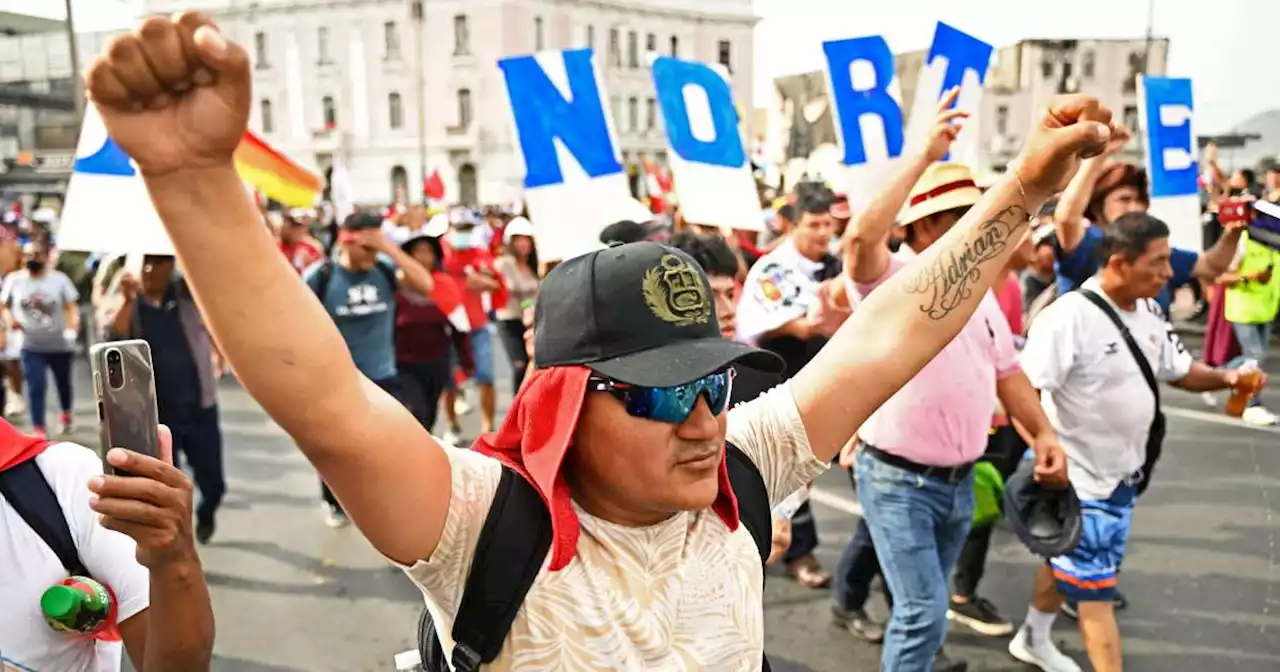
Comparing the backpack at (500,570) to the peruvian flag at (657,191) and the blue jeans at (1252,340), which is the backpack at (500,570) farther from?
the peruvian flag at (657,191)

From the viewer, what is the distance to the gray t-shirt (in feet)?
24.7

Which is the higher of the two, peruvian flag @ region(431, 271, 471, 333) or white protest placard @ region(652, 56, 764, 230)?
white protest placard @ region(652, 56, 764, 230)

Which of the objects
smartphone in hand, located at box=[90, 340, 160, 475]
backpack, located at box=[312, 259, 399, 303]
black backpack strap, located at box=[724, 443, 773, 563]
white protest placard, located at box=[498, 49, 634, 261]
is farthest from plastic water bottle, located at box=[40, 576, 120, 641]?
backpack, located at box=[312, 259, 399, 303]

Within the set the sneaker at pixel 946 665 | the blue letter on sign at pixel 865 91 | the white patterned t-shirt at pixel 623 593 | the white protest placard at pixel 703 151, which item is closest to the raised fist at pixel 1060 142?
the white patterned t-shirt at pixel 623 593

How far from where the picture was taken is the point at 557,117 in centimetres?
538

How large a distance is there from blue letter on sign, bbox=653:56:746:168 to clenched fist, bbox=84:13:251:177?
5253 millimetres

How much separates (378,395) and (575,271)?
38cm

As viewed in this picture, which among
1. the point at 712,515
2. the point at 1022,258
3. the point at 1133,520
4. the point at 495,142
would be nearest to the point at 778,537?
the point at 712,515

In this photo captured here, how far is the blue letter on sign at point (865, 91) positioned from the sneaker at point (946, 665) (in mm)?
2729

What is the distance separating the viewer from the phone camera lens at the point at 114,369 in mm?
1370

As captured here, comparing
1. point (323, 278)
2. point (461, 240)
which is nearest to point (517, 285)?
point (323, 278)

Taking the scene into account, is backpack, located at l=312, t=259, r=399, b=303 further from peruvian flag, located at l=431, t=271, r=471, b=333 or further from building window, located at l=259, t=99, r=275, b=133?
building window, located at l=259, t=99, r=275, b=133

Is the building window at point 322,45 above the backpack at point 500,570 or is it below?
above

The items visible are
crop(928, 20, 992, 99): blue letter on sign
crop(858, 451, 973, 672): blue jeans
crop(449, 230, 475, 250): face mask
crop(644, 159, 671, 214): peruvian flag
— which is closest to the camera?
crop(858, 451, 973, 672): blue jeans
